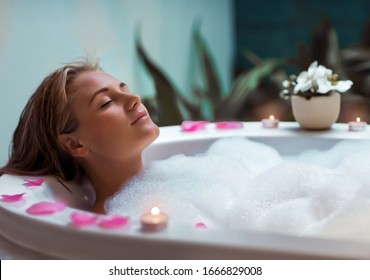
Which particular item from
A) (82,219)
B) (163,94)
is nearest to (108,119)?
(82,219)

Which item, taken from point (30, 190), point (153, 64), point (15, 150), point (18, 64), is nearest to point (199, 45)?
point (153, 64)

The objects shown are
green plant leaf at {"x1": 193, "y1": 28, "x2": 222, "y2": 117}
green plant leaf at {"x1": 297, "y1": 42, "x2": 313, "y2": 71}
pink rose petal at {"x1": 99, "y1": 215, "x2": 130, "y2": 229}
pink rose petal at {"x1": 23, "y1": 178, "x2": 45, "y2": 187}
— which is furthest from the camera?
green plant leaf at {"x1": 193, "y1": 28, "x2": 222, "y2": 117}

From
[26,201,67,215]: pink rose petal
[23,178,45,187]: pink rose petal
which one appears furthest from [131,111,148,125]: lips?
[26,201,67,215]: pink rose petal

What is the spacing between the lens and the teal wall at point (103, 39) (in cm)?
184

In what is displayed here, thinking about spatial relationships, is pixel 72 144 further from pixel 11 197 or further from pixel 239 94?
pixel 239 94

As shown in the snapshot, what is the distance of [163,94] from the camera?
282cm

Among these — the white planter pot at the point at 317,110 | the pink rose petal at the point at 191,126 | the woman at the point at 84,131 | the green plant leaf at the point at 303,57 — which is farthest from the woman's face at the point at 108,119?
the green plant leaf at the point at 303,57

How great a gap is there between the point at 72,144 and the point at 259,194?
0.51 meters

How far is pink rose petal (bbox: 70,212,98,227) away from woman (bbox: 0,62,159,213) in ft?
1.29

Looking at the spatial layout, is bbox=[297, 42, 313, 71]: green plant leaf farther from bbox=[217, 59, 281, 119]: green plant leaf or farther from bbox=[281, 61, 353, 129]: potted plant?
bbox=[281, 61, 353, 129]: potted plant

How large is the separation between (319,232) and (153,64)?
5.87ft

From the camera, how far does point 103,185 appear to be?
Answer: 1.43 metres

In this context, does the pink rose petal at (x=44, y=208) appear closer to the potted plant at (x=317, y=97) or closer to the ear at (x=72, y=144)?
the ear at (x=72, y=144)

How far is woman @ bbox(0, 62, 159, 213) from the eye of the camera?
134cm
